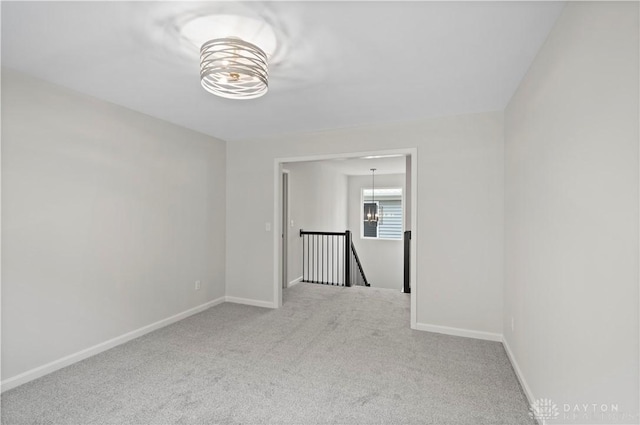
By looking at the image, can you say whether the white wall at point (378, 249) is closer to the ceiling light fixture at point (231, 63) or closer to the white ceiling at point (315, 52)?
the white ceiling at point (315, 52)

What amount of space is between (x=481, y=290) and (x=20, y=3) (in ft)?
13.7

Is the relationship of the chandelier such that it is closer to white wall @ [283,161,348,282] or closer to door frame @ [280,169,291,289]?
white wall @ [283,161,348,282]

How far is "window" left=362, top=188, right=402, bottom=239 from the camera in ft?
29.9

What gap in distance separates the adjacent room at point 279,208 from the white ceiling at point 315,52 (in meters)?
0.02

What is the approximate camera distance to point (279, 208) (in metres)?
4.44

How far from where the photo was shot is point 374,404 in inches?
85.9

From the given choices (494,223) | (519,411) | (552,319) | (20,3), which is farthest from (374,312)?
(20,3)

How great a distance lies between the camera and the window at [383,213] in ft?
29.9

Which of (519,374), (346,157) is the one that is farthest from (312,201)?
(519,374)

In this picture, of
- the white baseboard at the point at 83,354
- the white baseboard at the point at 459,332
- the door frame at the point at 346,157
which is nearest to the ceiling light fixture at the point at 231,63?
the door frame at the point at 346,157

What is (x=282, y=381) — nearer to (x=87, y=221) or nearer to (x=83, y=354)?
(x=83, y=354)

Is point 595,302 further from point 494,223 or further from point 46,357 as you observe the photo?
point 46,357

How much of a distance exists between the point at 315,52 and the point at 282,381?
2460 millimetres

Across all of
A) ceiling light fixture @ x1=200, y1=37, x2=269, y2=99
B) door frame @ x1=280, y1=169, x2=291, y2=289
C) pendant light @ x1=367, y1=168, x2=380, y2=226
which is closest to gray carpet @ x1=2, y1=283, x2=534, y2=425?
door frame @ x1=280, y1=169, x2=291, y2=289
